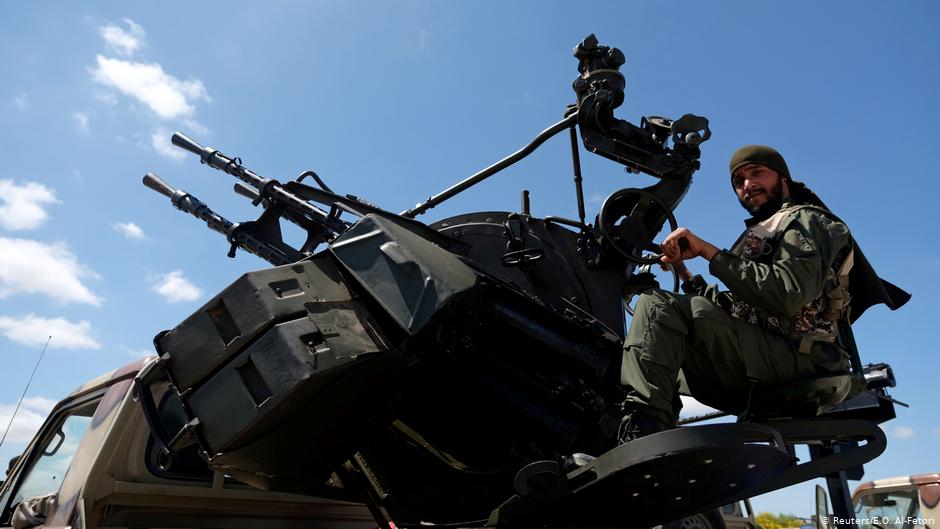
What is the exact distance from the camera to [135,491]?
3.23m


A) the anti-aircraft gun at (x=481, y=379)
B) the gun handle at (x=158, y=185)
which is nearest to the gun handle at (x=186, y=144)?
the gun handle at (x=158, y=185)

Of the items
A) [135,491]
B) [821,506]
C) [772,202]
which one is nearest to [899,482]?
→ [821,506]

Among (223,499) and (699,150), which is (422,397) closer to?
(223,499)

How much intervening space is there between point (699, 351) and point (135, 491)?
8.61 ft

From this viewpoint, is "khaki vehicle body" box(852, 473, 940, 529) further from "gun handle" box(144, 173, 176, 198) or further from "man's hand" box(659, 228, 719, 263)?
"gun handle" box(144, 173, 176, 198)

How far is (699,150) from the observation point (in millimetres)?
3514

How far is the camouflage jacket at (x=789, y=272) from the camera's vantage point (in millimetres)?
2350

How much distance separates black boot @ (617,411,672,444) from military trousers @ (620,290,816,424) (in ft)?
0.13

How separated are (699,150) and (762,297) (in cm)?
136

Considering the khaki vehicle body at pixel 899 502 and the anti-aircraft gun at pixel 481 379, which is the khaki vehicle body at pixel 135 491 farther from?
the khaki vehicle body at pixel 899 502

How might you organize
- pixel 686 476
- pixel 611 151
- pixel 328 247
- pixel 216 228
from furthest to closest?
1. pixel 216 228
2. pixel 611 151
3. pixel 328 247
4. pixel 686 476

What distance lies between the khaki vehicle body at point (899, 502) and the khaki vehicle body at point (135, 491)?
5.01 meters

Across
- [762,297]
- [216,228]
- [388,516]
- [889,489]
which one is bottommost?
[889,489]

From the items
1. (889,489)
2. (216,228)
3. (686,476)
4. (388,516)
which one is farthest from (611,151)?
(889,489)
